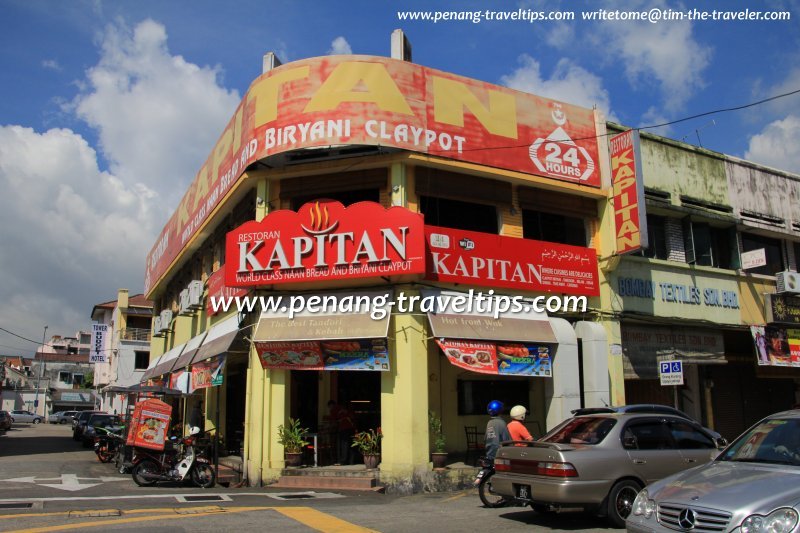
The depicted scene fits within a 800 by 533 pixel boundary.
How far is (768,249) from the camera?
22.8m

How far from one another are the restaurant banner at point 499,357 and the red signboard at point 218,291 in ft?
17.9

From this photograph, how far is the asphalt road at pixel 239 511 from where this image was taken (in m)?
8.98

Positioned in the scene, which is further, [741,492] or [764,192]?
[764,192]

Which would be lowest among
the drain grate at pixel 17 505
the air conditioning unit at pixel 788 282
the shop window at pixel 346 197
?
the drain grate at pixel 17 505

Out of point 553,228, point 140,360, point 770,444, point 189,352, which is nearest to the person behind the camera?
point 770,444

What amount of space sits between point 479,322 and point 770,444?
345 inches

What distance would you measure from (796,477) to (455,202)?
11.5m

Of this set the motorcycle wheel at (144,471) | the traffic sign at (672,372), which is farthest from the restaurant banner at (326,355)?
the traffic sign at (672,372)

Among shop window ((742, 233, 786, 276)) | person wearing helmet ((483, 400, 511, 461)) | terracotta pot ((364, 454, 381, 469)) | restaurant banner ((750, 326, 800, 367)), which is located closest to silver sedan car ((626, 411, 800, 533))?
person wearing helmet ((483, 400, 511, 461))

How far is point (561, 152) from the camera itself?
686 inches

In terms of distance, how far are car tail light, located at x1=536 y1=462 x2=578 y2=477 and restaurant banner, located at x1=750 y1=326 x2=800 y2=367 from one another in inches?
581

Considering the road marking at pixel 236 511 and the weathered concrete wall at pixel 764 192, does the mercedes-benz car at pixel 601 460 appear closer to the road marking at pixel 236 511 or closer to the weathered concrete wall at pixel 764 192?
the road marking at pixel 236 511

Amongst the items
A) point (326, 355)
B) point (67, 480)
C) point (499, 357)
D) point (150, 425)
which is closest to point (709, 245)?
point (499, 357)

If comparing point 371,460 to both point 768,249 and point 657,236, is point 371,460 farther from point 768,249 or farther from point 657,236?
point 768,249
